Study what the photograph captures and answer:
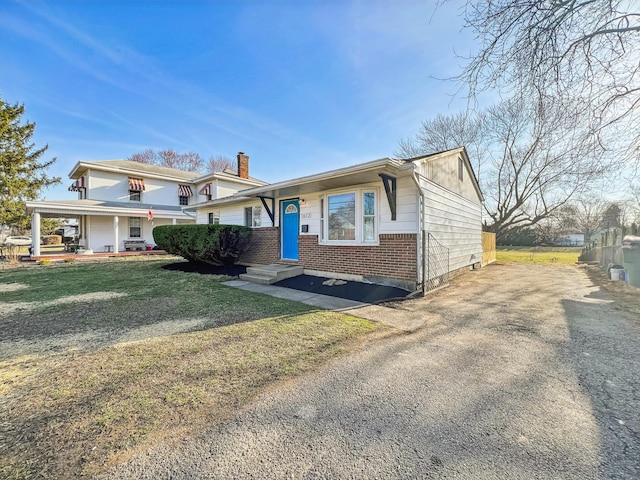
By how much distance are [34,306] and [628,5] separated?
1254cm

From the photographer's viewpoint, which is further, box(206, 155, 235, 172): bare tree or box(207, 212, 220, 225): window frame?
box(206, 155, 235, 172): bare tree

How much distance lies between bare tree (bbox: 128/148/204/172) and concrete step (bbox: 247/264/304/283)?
32522 millimetres

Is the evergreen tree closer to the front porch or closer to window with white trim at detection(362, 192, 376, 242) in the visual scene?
the front porch

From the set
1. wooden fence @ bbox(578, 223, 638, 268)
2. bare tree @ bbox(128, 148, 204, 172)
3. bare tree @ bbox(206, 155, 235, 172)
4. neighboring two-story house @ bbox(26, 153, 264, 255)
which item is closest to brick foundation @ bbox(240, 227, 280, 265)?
neighboring two-story house @ bbox(26, 153, 264, 255)

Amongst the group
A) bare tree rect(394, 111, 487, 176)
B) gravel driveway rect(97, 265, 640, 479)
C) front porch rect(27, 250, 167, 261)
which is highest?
bare tree rect(394, 111, 487, 176)

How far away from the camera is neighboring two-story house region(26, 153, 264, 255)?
1734 cm

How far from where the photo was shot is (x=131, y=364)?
3.00 metres

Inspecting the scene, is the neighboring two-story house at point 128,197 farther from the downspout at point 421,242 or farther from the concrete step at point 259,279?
the downspout at point 421,242

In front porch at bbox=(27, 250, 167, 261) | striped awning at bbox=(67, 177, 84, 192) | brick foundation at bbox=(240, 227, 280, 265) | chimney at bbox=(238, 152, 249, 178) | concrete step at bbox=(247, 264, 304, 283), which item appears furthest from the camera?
chimney at bbox=(238, 152, 249, 178)

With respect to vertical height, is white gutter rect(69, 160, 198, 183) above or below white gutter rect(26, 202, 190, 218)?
above

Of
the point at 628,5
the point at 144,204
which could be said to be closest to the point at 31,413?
the point at 628,5

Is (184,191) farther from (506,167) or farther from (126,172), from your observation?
(506,167)

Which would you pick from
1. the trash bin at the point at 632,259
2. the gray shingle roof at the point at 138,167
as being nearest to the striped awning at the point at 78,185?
the gray shingle roof at the point at 138,167

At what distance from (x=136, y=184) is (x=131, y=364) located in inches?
797
